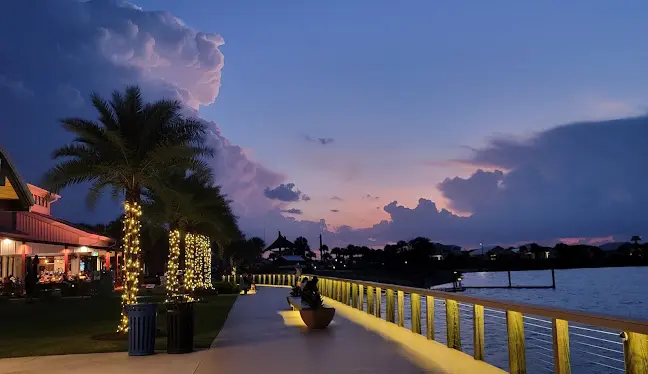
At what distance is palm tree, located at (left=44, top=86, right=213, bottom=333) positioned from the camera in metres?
17.2

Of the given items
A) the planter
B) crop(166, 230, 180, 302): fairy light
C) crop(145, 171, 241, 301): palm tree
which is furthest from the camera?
crop(145, 171, 241, 301): palm tree

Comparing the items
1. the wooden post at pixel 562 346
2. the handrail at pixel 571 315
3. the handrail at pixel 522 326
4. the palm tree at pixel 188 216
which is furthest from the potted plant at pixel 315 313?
the palm tree at pixel 188 216

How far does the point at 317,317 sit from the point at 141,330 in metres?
4.82

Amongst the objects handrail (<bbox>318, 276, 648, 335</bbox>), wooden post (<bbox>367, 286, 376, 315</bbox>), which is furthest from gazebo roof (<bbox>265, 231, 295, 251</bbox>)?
handrail (<bbox>318, 276, 648, 335</bbox>)

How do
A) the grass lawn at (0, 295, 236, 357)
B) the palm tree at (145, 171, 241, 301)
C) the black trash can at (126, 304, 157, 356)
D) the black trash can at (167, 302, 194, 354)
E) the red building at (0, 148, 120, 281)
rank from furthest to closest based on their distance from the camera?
the red building at (0, 148, 120, 281)
the palm tree at (145, 171, 241, 301)
the grass lawn at (0, 295, 236, 357)
the black trash can at (167, 302, 194, 354)
the black trash can at (126, 304, 157, 356)

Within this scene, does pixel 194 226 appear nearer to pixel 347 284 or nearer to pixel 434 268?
pixel 347 284

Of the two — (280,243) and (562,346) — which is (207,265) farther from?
(280,243)

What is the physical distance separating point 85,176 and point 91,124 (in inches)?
55.1

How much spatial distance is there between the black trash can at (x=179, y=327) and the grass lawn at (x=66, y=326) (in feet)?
3.34

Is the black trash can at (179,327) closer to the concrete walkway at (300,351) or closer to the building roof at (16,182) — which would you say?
the concrete walkway at (300,351)

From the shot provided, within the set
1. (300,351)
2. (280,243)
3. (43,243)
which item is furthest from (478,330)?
(280,243)

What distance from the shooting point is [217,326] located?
18.4 meters

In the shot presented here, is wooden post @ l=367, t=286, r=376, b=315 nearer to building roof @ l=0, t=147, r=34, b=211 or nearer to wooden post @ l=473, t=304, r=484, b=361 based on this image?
wooden post @ l=473, t=304, r=484, b=361

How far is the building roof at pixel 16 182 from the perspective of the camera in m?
9.28
